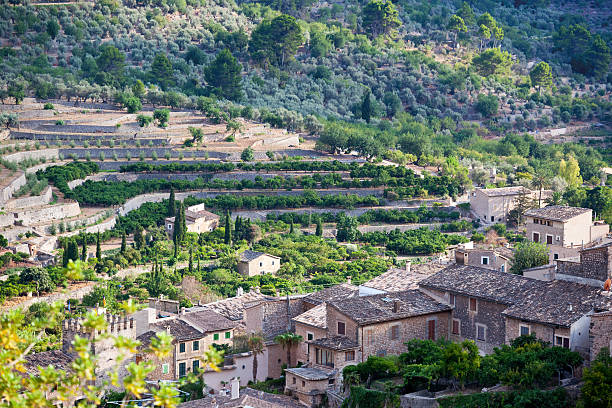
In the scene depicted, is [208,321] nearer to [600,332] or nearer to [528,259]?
[528,259]

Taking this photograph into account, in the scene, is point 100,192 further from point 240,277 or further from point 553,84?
point 553,84

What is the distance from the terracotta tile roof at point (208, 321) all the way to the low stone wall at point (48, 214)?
60.8 ft

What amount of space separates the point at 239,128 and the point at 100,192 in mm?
12602

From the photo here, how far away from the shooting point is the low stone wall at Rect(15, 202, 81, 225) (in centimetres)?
4906

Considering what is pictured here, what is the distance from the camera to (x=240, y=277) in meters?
44.2

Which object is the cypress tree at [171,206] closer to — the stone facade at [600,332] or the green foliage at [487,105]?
the stone facade at [600,332]

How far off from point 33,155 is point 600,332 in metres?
38.9

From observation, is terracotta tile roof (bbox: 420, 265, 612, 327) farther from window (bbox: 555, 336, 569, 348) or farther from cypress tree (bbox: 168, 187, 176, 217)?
cypress tree (bbox: 168, 187, 176, 217)

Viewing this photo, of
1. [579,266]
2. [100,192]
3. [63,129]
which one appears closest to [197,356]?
[579,266]

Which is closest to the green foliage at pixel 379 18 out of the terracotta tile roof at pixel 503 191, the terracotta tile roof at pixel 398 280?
the terracotta tile roof at pixel 503 191

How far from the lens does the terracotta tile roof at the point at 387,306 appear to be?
90.8 ft

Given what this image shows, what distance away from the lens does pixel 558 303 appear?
25922 mm

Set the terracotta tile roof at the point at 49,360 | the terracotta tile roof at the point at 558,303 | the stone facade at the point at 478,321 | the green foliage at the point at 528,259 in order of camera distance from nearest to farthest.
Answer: the terracotta tile roof at the point at 558,303 < the stone facade at the point at 478,321 < the terracotta tile roof at the point at 49,360 < the green foliage at the point at 528,259

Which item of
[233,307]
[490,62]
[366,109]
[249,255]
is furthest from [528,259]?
[490,62]
